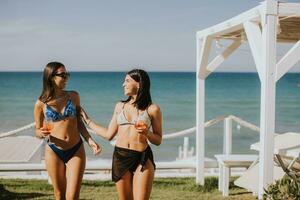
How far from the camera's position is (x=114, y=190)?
802 centimetres

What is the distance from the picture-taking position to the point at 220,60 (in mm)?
8070

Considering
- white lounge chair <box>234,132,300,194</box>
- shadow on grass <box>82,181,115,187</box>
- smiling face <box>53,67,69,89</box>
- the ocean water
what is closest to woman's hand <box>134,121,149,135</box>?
smiling face <box>53,67,69,89</box>

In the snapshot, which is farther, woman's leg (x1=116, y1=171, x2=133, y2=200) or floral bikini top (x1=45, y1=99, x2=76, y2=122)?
floral bikini top (x1=45, y1=99, x2=76, y2=122)

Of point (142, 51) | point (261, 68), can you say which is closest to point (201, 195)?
point (261, 68)

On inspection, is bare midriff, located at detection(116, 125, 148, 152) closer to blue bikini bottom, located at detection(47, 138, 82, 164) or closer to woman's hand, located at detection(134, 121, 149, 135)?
woman's hand, located at detection(134, 121, 149, 135)

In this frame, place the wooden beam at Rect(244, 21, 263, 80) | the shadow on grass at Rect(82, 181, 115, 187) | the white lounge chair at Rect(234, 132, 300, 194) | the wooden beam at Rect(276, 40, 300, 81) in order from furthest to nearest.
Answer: the shadow on grass at Rect(82, 181, 115, 187)
the white lounge chair at Rect(234, 132, 300, 194)
the wooden beam at Rect(244, 21, 263, 80)
the wooden beam at Rect(276, 40, 300, 81)

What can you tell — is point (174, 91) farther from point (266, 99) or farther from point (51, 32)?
point (266, 99)

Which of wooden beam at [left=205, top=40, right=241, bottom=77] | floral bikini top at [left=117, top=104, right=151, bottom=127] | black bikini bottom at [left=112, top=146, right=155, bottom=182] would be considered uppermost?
wooden beam at [left=205, top=40, right=241, bottom=77]

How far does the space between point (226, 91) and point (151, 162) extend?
2784 inches

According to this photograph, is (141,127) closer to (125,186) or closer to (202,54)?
(125,186)

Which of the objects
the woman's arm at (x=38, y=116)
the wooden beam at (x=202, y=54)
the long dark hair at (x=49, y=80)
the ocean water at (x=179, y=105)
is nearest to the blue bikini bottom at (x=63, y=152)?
the woman's arm at (x=38, y=116)

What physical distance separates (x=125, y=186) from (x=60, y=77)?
1.14 m

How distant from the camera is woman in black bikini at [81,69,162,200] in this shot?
408cm

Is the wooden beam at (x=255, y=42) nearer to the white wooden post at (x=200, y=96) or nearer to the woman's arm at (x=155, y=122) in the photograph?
the woman's arm at (x=155, y=122)
